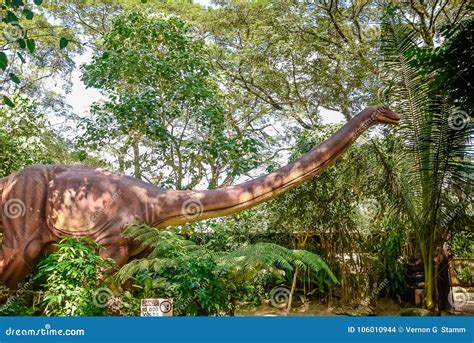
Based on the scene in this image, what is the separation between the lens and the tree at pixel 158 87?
7539mm

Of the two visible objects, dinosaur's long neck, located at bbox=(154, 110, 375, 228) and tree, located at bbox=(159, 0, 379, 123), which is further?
tree, located at bbox=(159, 0, 379, 123)

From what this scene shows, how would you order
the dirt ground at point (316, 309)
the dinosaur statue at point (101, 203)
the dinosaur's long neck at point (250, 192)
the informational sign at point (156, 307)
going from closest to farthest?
the informational sign at point (156, 307), the dinosaur statue at point (101, 203), the dinosaur's long neck at point (250, 192), the dirt ground at point (316, 309)

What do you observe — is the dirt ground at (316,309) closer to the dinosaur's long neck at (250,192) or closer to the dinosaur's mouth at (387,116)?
the dinosaur's long neck at (250,192)

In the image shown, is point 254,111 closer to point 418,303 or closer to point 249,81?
point 249,81

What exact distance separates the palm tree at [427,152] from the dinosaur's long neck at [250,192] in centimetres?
160

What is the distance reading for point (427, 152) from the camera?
19.8 feet

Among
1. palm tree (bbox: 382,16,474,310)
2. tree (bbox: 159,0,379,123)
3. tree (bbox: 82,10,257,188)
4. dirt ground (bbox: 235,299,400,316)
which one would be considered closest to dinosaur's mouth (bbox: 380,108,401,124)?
palm tree (bbox: 382,16,474,310)

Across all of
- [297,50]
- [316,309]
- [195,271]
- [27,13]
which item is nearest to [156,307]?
[195,271]

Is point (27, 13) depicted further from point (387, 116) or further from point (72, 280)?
point (387, 116)

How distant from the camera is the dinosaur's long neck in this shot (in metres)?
4.71

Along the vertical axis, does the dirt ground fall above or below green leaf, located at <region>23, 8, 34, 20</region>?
below

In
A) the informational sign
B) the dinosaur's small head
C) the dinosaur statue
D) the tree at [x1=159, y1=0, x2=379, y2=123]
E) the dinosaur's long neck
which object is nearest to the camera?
the informational sign

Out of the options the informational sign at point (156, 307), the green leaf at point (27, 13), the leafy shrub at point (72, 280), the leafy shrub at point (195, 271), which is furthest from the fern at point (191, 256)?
the green leaf at point (27, 13)

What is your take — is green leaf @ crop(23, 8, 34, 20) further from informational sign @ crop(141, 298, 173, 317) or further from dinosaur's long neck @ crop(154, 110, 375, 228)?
informational sign @ crop(141, 298, 173, 317)
